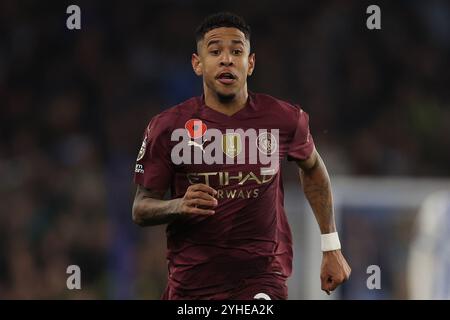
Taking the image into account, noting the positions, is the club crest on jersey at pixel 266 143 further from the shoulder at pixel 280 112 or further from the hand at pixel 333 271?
the hand at pixel 333 271

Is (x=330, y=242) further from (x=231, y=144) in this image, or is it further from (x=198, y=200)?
(x=198, y=200)

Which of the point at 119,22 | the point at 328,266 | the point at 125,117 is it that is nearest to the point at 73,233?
the point at 125,117

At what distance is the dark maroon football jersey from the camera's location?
579cm

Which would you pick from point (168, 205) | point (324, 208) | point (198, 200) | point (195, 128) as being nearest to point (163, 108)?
point (324, 208)

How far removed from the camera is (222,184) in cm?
578

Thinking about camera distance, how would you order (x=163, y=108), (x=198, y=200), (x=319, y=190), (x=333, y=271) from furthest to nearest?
(x=163, y=108) → (x=319, y=190) → (x=333, y=271) → (x=198, y=200)

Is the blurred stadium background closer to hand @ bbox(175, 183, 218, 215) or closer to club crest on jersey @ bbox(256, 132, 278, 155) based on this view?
club crest on jersey @ bbox(256, 132, 278, 155)

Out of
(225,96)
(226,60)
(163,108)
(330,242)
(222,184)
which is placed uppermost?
(163,108)

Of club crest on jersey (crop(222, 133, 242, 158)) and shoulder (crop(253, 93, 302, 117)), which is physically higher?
shoulder (crop(253, 93, 302, 117))

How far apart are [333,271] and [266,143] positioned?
759mm

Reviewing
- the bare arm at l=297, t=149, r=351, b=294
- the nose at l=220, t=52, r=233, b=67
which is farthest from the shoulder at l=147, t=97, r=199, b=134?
the bare arm at l=297, t=149, r=351, b=294

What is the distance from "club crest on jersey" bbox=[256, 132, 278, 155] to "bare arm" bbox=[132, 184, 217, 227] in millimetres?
428

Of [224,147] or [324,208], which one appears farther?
[324,208]

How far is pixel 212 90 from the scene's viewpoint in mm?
5855
